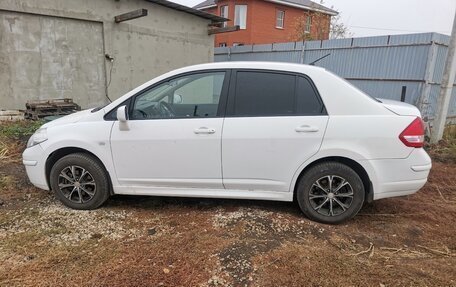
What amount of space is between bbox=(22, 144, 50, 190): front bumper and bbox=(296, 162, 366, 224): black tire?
116 inches

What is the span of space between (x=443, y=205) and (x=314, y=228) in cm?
194

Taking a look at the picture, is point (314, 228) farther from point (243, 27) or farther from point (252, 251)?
point (243, 27)

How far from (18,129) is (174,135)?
596 centimetres

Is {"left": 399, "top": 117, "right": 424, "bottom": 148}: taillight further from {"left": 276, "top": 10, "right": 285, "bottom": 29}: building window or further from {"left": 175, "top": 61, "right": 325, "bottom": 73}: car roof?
{"left": 276, "top": 10, "right": 285, "bottom": 29}: building window

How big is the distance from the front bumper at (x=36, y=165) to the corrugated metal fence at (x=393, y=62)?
8.70m

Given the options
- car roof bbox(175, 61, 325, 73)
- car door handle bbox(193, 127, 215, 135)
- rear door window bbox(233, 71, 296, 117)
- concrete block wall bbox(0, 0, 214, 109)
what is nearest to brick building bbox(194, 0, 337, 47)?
concrete block wall bbox(0, 0, 214, 109)

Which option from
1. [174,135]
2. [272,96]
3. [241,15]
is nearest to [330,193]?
[272,96]

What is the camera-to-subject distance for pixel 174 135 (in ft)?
12.2

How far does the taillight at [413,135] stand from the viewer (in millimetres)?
3465

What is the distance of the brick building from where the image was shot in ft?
86.0

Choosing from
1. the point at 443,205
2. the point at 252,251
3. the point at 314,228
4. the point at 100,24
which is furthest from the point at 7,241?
the point at 100,24

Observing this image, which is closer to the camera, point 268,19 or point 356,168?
point 356,168

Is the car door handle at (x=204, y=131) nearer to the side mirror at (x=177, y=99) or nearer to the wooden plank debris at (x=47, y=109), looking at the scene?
the side mirror at (x=177, y=99)

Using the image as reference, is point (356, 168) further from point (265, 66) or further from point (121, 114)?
point (121, 114)
